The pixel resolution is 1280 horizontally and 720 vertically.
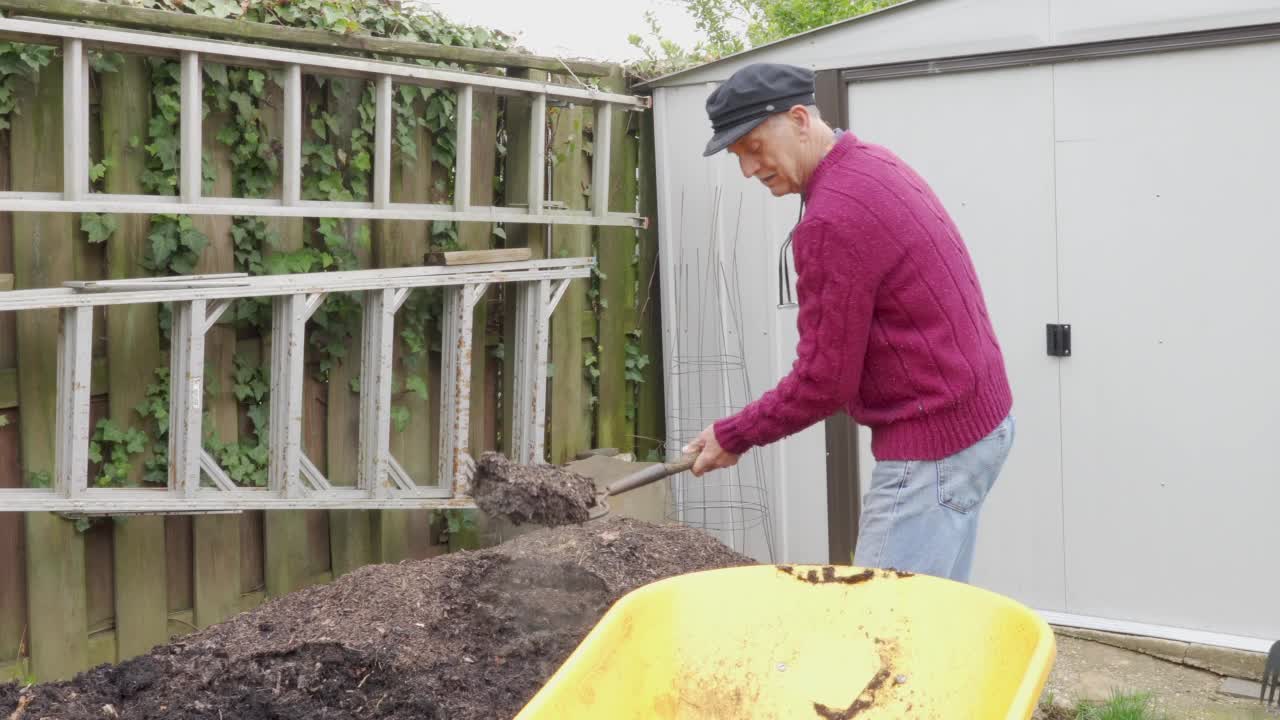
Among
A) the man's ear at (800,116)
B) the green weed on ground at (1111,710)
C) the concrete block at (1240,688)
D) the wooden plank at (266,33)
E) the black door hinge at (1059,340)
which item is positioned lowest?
the concrete block at (1240,688)

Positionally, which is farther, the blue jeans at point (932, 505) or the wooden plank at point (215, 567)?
the wooden plank at point (215, 567)

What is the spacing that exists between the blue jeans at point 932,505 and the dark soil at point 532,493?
5.22 feet

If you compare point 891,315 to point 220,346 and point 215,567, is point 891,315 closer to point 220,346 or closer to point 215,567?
point 220,346

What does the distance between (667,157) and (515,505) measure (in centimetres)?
249

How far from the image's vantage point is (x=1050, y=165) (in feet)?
17.1

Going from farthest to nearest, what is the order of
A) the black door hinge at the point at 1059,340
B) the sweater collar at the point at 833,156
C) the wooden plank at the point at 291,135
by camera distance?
the black door hinge at the point at 1059,340 < the wooden plank at the point at 291,135 < the sweater collar at the point at 833,156

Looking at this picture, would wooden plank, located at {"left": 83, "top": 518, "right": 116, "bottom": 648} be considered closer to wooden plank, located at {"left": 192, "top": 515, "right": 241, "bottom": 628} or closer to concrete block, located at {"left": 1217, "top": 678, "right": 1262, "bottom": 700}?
wooden plank, located at {"left": 192, "top": 515, "right": 241, "bottom": 628}

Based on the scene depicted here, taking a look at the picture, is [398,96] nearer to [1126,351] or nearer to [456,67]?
[456,67]

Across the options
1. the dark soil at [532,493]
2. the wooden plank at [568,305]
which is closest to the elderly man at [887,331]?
the dark soil at [532,493]

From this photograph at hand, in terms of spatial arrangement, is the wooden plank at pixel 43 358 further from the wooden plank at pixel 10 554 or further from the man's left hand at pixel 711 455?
the man's left hand at pixel 711 455

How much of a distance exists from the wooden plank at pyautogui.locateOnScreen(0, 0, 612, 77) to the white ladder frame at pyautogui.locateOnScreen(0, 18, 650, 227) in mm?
82

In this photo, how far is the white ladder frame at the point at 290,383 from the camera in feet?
12.4

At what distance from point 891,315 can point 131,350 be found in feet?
8.82

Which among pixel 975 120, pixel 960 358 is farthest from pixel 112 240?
pixel 975 120
